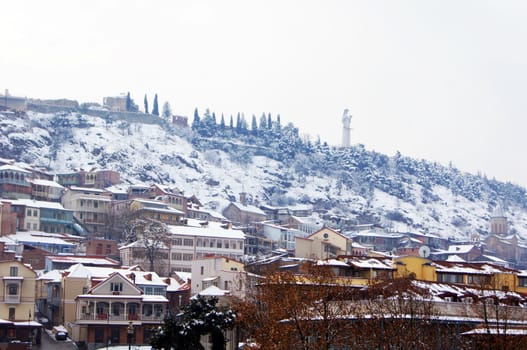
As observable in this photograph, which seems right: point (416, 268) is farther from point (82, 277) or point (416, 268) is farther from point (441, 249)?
point (441, 249)

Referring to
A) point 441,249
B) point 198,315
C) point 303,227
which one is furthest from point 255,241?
point 198,315

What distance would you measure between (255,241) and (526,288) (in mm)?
73045

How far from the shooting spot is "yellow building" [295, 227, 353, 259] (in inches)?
4786

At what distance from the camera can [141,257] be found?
388 ft

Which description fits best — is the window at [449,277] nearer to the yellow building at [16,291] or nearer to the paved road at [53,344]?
the paved road at [53,344]

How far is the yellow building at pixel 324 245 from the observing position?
122 meters

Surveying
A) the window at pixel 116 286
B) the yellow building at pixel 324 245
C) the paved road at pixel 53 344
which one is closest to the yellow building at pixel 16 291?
the paved road at pixel 53 344

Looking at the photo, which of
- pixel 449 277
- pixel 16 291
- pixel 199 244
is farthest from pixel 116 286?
pixel 199 244

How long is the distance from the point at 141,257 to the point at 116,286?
30.0m

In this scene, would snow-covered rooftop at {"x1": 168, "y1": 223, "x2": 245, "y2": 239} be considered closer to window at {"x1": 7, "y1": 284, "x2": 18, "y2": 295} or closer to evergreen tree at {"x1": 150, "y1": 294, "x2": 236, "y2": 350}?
window at {"x1": 7, "y1": 284, "x2": 18, "y2": 295}

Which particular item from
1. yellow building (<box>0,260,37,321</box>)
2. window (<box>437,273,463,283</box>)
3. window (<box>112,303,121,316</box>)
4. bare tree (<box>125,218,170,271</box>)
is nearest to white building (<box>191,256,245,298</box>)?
window (<box>112,303,121,316</box>)

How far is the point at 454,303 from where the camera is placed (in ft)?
205

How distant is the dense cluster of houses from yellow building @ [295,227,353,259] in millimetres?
144

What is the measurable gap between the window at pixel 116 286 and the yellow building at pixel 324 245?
3674 cm
